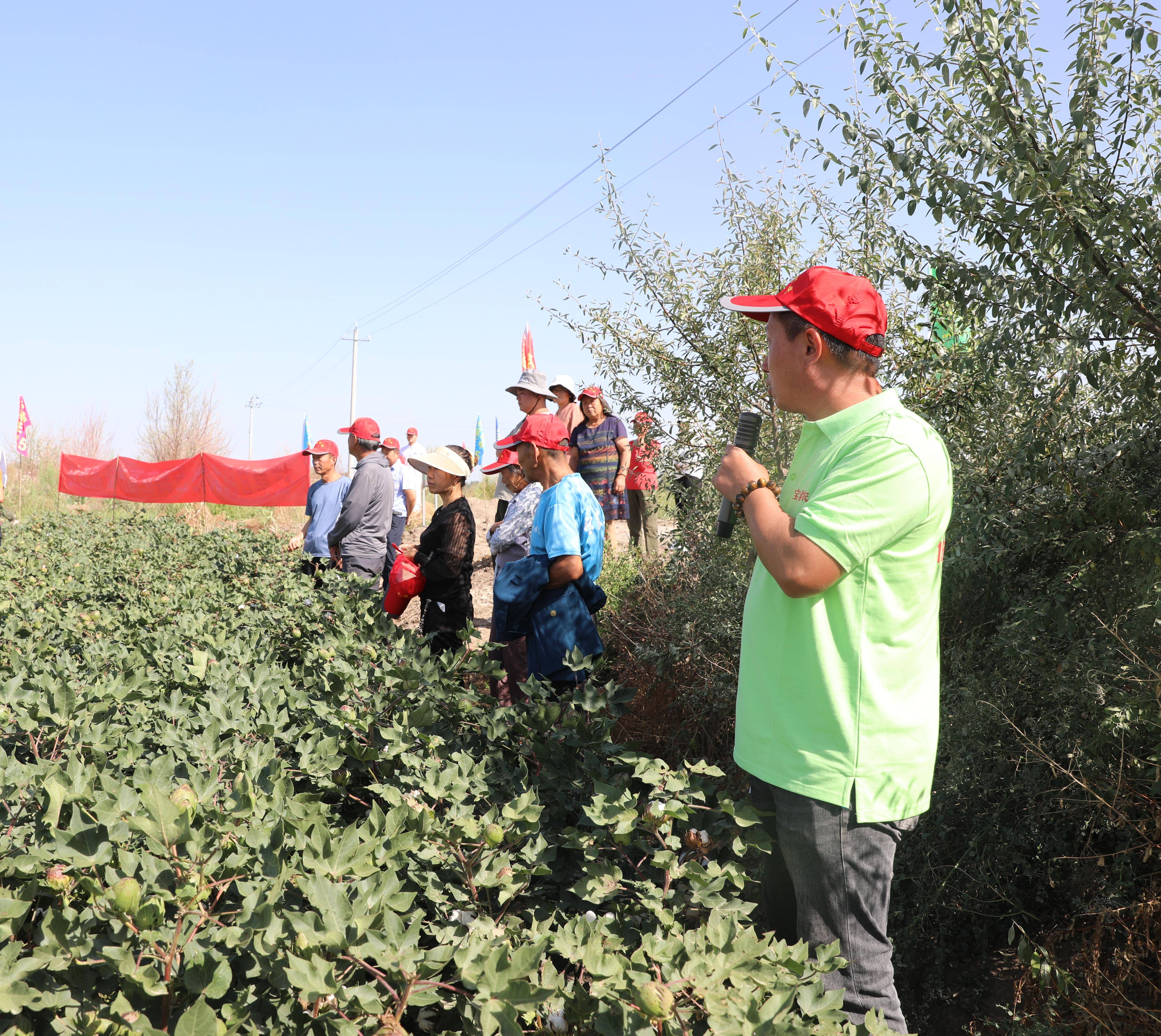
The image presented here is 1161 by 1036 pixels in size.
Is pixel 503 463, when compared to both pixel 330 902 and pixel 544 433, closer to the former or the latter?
pixel 544 433

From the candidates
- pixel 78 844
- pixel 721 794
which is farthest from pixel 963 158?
pixel 78 844

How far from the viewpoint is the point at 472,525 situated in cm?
539

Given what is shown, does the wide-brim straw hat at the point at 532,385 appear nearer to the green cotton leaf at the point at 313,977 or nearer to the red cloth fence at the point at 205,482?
the green cotton leaf at the point at 313,977

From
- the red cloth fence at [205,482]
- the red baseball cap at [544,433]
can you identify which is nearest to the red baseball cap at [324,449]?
the red baseball cap at [544,433]

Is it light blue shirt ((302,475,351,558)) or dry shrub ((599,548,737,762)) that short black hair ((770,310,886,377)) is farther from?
light blue shirt ((302,475,351,558))

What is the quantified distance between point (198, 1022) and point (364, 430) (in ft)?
20.5

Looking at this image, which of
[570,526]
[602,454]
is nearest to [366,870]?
[570,526]

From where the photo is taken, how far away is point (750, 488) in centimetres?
189

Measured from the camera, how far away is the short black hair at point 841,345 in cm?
188

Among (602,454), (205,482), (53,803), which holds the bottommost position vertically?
(53,803)

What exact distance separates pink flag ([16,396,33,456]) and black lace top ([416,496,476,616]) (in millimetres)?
22922

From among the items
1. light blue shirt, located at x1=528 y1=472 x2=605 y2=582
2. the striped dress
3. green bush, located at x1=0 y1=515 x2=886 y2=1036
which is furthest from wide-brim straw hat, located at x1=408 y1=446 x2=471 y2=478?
the striped dress

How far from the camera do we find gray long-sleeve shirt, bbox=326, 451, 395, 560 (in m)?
6.84

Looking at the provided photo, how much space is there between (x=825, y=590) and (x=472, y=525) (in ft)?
12.5
